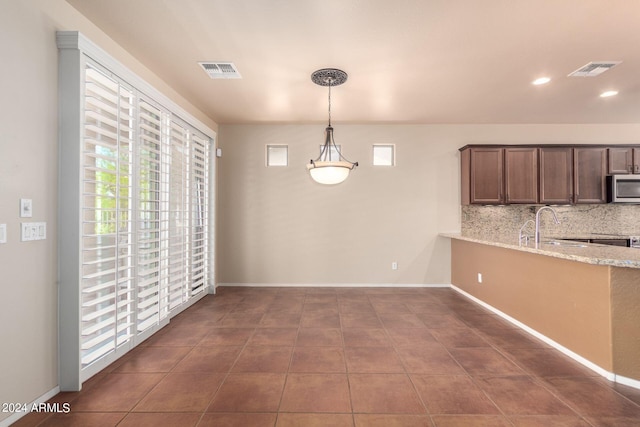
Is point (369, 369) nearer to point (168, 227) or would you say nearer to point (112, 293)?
point (112, 293)

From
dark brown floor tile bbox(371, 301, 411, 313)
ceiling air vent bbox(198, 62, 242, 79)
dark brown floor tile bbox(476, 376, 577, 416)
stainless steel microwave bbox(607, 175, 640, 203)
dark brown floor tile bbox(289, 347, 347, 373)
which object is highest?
ceiling air vent bbox(198, 62, 242, 79)

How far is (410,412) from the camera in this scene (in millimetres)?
2031

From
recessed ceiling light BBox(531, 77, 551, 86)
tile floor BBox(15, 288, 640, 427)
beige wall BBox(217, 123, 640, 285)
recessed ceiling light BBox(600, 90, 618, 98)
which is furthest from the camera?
beige wall BBox(217, 123, 640, 285)

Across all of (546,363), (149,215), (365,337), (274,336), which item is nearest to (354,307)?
(365,337)

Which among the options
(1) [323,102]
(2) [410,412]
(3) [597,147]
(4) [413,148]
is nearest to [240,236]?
(1) [323,102]

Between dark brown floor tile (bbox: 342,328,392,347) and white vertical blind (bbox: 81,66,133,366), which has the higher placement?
white vertical blind (bbox: 81,66,133,366)

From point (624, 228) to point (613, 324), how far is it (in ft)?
13.4

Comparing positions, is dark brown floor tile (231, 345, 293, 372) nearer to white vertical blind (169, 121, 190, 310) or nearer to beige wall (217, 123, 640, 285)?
white vertical blind (169, 121, 190, 310)

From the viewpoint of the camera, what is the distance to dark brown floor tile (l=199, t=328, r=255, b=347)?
122 inches

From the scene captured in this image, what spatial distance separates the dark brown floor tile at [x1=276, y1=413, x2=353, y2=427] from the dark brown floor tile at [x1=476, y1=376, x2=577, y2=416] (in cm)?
104

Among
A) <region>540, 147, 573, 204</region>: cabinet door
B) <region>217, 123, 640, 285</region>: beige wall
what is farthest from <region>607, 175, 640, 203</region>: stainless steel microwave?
<region>217, 123, 640, 285</region>: beige wall

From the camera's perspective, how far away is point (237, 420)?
1955mm

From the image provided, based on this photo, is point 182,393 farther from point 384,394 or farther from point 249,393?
point 384,394

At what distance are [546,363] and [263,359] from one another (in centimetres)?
244
